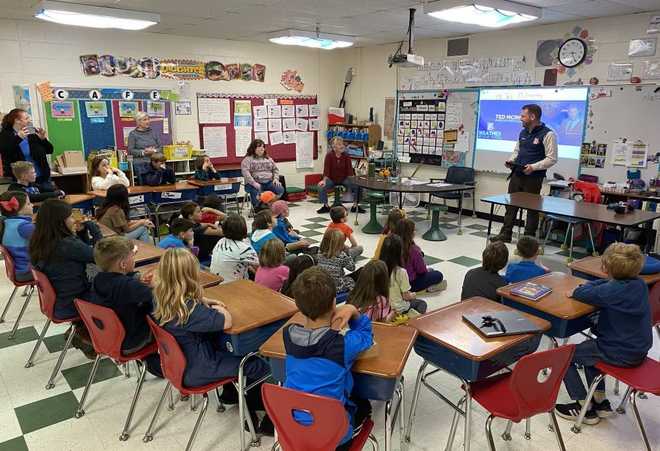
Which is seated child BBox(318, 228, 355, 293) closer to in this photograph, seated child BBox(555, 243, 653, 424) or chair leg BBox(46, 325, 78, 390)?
seated child BBox(555, 243, 653, 424)

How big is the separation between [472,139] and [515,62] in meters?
1.28

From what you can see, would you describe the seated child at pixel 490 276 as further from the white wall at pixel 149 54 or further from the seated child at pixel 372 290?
the white wall at pixel 149 54

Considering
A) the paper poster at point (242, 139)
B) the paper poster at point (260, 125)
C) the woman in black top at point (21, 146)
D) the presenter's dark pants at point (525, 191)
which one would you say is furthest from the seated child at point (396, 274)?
the paper poster at point (260, 125)

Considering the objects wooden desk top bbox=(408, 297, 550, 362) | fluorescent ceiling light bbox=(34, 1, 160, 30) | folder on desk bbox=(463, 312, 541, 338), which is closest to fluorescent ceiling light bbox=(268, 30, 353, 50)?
fluorescent ceiling light bbox=(34, 1, 160, 30)

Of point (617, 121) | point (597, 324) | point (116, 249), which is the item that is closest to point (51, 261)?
point (116, 249)

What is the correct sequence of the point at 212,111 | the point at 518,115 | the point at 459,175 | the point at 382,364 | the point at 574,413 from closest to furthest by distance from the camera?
the point at 382,364, the point at 574,413, the point at 518,115, the point at 459,175, the point at 212,111

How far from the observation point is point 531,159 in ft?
19.1

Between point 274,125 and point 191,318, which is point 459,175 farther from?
point 191,318

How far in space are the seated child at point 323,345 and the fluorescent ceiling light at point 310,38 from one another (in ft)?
18.4

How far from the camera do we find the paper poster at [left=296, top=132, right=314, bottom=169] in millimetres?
9391

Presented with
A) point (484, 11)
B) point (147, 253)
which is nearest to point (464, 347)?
point (147, 253)

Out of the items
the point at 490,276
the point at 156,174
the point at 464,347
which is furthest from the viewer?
the point at 156,174

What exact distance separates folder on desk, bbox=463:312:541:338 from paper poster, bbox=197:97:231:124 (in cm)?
682

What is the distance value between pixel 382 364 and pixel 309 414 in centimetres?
33
